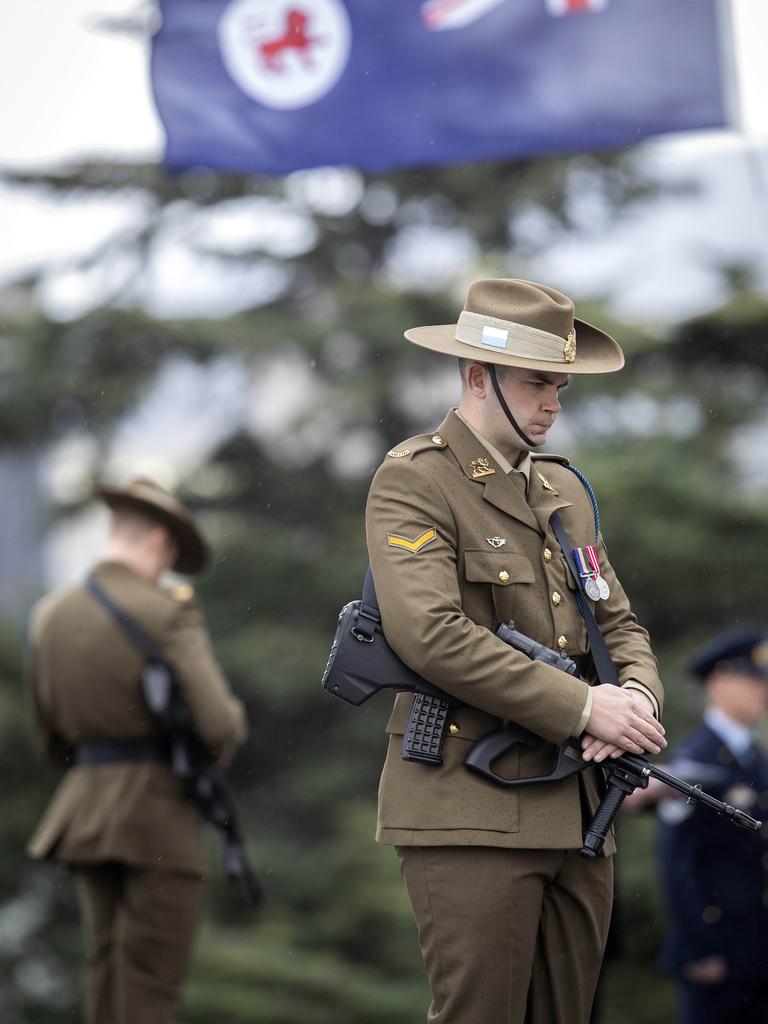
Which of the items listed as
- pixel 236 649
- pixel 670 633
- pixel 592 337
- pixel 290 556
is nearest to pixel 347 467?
pixel 290 556

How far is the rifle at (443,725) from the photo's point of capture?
2.98 m

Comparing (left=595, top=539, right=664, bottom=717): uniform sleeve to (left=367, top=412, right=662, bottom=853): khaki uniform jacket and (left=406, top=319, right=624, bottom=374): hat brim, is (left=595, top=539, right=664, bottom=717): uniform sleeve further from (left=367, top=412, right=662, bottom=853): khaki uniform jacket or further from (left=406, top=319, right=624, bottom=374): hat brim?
(left=406, top=319, right=624, bottom=374): hat brim

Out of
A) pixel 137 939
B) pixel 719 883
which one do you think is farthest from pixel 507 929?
pixel 137 939

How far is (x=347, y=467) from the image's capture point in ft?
27.7

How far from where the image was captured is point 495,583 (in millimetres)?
3043

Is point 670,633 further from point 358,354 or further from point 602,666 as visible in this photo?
point 602,666

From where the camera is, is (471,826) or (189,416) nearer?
(471,826)

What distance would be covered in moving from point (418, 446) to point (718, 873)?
8.02 ft

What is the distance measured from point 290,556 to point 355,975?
2.13 metres

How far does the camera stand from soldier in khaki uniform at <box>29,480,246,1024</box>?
499cm

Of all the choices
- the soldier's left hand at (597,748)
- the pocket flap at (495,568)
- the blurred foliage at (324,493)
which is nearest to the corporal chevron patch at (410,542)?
the pocket flap at (495,568)

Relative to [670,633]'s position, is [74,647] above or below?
above

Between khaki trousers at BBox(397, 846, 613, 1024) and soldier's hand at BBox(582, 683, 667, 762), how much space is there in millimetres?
→ 239

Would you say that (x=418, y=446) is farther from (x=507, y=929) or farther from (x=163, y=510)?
(x=163, y=510)
